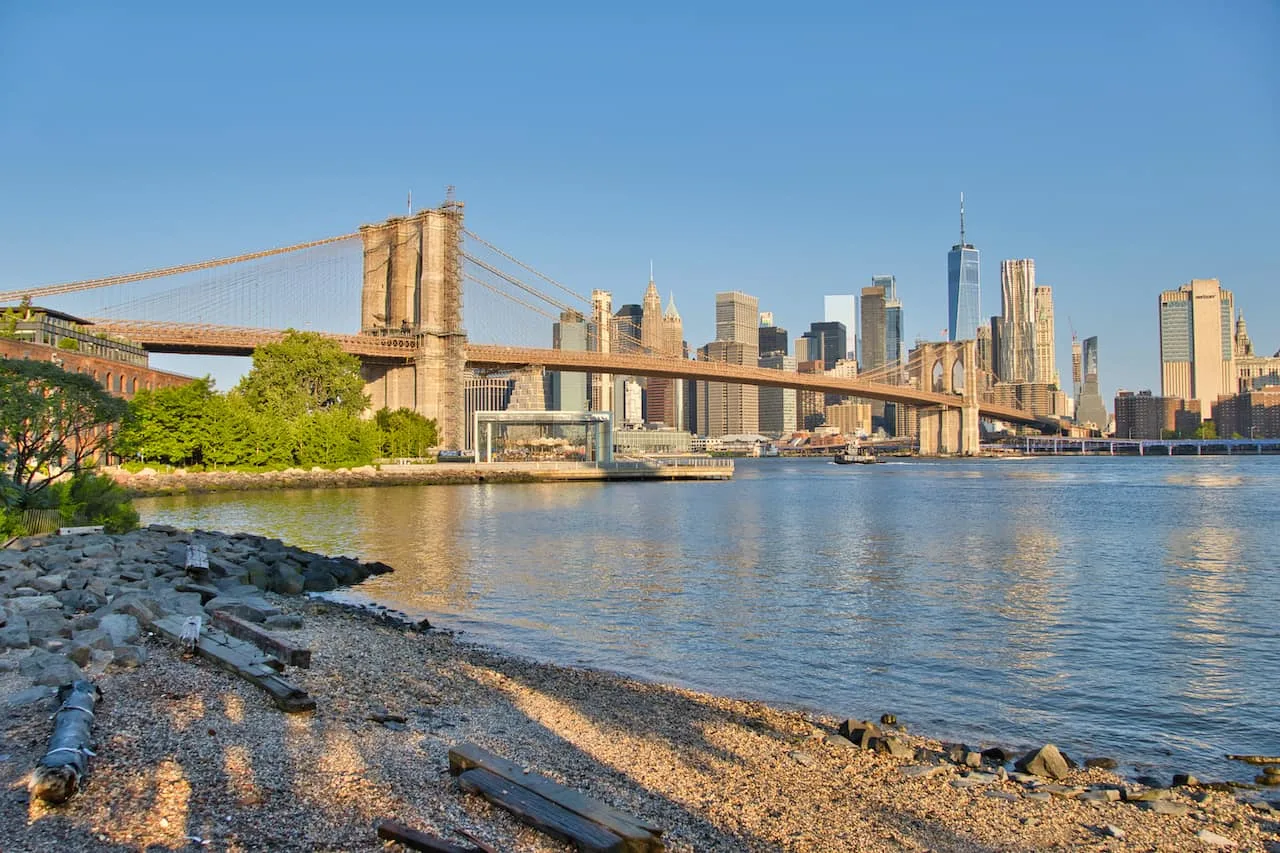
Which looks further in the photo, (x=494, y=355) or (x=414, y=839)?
(x=494, y=355)

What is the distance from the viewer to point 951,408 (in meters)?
125

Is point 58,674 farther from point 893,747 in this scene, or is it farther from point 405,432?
point 405,432

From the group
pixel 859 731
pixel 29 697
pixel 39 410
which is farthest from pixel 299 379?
pixel 859 731

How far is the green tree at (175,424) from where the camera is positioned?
1900 inches

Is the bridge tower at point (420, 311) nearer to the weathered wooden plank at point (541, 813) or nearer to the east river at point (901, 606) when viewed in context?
the east river at point (901, 606)

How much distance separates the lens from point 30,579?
34.9 ft

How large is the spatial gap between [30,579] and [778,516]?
30129mm

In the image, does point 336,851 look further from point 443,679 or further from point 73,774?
point 443,679

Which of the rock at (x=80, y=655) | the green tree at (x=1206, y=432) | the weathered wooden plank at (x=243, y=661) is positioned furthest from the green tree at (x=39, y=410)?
the green tree at (x=1206, y=432)

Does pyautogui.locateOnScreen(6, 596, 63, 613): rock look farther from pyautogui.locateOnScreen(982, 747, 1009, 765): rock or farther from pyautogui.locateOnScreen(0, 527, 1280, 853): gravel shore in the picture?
pyautogui.locateOnScreen(982, 747, 1009, 765): rock

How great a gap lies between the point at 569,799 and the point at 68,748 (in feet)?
8.87

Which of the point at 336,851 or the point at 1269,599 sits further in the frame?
the point at 1269,599

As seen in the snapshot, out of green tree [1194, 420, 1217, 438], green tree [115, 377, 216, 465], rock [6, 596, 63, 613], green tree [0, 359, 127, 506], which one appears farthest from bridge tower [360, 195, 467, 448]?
green tree [1194, 420, 1217, 438]

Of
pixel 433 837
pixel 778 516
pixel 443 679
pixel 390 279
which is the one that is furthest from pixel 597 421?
pixel 433 837
